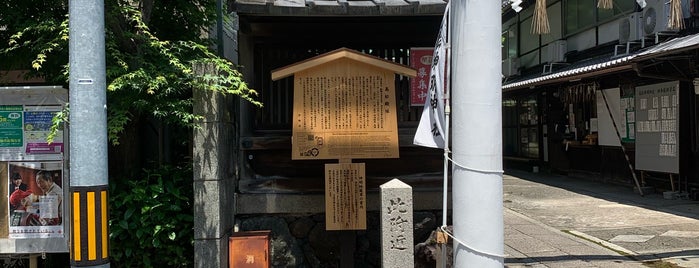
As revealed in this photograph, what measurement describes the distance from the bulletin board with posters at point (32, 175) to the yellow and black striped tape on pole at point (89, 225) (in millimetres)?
2002

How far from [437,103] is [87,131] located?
10.1 feet

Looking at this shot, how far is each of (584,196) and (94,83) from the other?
12.2m

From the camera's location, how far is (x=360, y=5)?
6.43 m

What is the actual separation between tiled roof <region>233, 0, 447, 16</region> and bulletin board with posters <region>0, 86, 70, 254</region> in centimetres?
240

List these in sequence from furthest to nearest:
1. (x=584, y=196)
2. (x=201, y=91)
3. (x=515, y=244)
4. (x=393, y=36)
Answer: (x=584, y=196), (x=515, y=244), (x=393, y=36), (x=201, y=91)

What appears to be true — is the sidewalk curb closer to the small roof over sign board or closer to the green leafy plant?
the small roof over sign board

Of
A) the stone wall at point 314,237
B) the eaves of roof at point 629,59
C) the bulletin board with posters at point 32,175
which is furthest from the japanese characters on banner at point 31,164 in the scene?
the eaves of roof at point 629,59

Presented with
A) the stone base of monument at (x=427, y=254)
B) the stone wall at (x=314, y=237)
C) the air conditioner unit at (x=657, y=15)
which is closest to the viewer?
the stone base of monument at (x=427, y=254)

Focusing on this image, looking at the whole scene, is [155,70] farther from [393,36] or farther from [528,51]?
[528,51]

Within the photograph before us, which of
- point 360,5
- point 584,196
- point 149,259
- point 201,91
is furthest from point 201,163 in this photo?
point 584,196

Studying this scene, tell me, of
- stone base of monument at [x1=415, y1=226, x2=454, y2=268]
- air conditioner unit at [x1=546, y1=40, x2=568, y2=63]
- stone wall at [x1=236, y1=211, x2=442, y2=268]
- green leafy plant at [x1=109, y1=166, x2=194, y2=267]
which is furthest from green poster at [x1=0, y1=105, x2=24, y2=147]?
air conditioner unit at [x1=546, y1=40, x2=568, y2=63]

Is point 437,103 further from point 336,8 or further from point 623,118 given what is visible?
point 623,118

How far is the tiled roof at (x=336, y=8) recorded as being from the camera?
6.34m

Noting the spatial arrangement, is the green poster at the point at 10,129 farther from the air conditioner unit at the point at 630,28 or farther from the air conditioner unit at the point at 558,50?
the air conditioner unit at the point at 558,50
